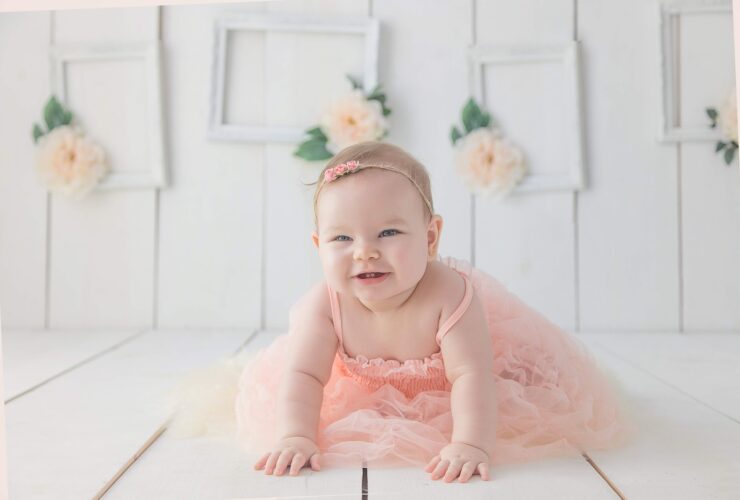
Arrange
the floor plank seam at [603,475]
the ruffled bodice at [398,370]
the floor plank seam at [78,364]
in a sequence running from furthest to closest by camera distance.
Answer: the floor plank seam at [78,364]
the ruffled bodice at [398,370]
the floor plank seam at [603,475]

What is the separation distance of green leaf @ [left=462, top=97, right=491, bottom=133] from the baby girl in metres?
0.98

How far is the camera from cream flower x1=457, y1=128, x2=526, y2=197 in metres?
1.99

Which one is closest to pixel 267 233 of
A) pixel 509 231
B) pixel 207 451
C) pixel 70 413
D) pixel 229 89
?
pixel 229 89

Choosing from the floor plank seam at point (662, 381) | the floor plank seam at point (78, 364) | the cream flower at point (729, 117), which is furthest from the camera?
the cream flower at point (729, 117)

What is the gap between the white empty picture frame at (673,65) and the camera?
6.60 ft

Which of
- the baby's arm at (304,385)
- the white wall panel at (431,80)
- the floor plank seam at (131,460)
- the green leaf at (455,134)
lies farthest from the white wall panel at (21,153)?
the baby's arm at (304,385)

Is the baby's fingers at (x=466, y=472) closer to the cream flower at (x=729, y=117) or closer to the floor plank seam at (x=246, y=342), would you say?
the floor plank seam at (x=246, y=342)

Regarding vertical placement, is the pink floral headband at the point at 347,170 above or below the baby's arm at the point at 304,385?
above

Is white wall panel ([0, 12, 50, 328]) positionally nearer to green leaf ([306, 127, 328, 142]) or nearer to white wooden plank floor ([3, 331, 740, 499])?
white wooden plank floor ([3, 331, 740, 499])

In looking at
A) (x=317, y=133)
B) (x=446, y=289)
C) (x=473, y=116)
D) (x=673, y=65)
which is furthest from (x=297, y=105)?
(x=446, y=289)

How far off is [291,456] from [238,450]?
13 cm

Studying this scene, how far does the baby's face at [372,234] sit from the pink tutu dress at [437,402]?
9cm

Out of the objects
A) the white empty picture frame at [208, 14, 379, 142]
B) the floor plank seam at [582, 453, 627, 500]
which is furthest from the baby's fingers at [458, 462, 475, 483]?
the white empty picture frame at [208, 14, 379, 142]

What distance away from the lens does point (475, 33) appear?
2.05 m
